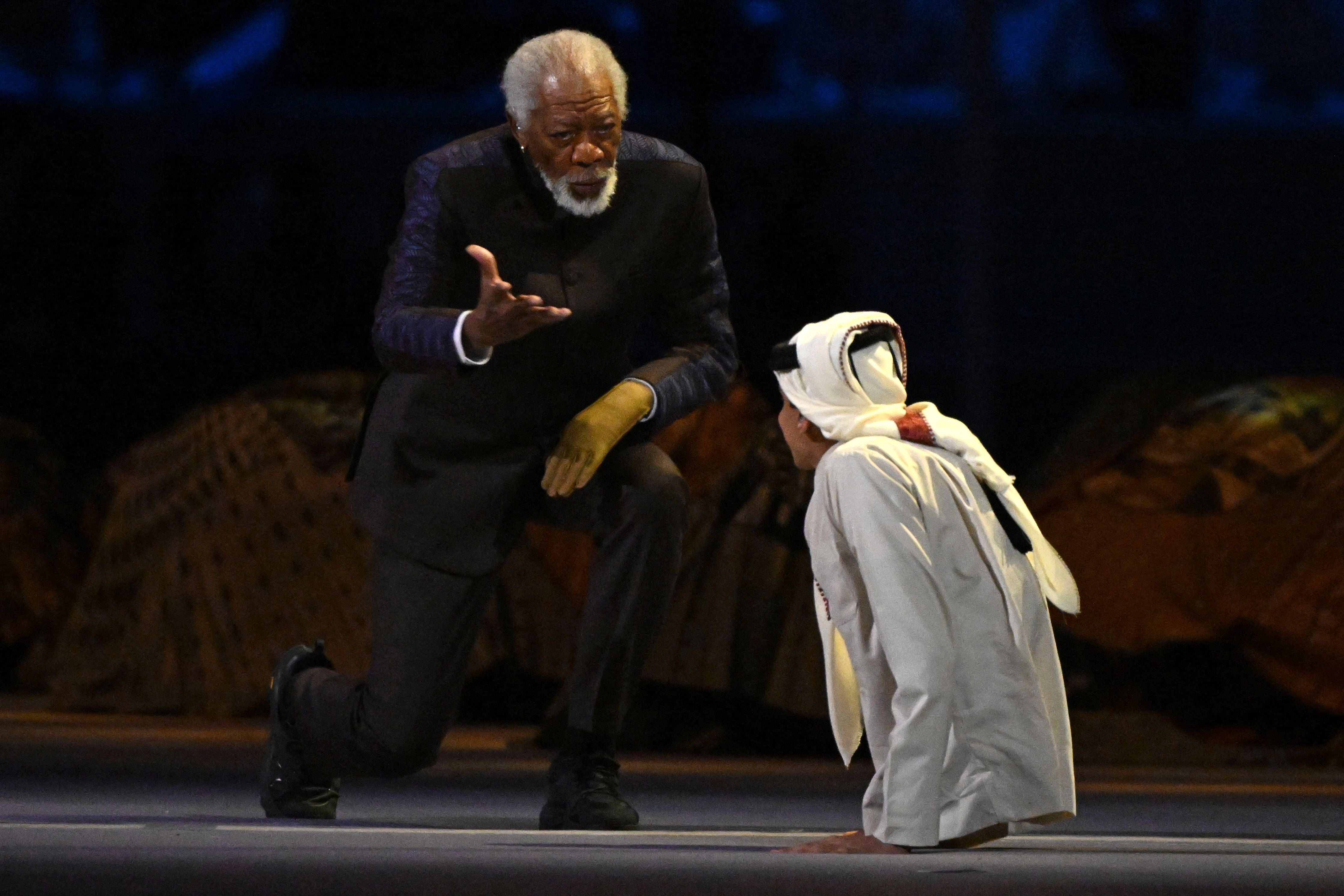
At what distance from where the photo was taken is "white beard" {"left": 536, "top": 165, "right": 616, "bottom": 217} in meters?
4.79

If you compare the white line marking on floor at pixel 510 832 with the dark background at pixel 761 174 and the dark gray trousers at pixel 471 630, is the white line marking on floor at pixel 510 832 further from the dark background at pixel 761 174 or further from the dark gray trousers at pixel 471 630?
the dark background at pixel 761 174

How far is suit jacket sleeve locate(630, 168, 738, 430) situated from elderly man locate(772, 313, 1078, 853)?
0.51m

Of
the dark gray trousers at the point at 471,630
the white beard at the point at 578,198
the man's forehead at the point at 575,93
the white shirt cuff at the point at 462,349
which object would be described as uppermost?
the man's forehead at the point at 575,93

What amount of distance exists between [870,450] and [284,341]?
6.57 metres

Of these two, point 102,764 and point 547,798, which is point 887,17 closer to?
point 102,764

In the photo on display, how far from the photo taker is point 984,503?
14.4 ft

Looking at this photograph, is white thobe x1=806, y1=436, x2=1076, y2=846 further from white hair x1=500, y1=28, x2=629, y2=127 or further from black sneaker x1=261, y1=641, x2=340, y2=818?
black sneaker x1=261, y1=641, x2=340, y2=818

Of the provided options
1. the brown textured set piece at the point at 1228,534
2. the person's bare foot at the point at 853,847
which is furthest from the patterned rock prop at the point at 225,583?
the person's bare foot at the point at 853,847

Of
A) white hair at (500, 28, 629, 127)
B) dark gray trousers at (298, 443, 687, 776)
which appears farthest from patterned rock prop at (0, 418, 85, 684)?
white hair at (500, 28, 629, 127)

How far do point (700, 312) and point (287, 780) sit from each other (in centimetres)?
115

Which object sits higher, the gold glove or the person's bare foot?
the gold glove

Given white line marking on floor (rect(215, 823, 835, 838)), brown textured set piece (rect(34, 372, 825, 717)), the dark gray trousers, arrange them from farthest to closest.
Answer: brown textured set piece (rect(34, 372, 825, 717)), the dark gray trousers, white line marking on floor (rect(215, 823, 835, 838))

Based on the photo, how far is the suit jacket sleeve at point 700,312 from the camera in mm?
4961

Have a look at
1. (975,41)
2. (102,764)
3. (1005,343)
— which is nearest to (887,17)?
(1005,343)
